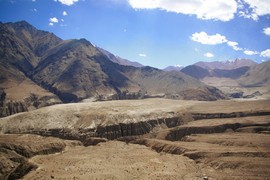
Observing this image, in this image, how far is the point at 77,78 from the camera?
15338cm

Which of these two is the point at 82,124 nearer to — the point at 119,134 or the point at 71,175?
the point at 119,134

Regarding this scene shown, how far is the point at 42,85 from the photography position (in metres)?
157

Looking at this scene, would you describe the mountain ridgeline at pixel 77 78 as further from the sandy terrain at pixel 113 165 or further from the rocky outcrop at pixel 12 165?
the sandy terrain at pixel 113 165

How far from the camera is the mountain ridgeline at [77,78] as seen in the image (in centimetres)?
14225

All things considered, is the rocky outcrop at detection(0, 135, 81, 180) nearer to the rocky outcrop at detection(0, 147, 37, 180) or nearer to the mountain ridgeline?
the rocky outcrop at detection(0, 147, 37, 180)

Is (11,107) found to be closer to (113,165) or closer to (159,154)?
(159,154)

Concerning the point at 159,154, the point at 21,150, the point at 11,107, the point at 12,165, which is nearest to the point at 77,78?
the point at 11,107

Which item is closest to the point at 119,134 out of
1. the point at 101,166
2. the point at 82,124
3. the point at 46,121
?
the point at 82,124

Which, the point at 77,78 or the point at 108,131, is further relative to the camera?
the point at 77,78

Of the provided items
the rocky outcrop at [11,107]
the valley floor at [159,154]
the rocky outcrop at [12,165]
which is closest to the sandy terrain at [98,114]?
the valley floor at [159,154]

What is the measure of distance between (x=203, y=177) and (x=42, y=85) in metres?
132

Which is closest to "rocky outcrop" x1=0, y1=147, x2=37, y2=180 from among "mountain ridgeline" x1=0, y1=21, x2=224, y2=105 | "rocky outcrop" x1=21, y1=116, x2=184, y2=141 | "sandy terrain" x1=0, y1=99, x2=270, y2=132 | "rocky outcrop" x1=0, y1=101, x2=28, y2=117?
"rocky outcrop" x1=21, y1=116, x2=184, y2=141

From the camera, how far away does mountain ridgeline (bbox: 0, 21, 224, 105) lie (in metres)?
142

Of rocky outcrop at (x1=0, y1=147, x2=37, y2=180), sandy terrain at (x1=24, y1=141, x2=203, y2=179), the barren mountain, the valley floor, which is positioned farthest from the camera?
the barren mountain
